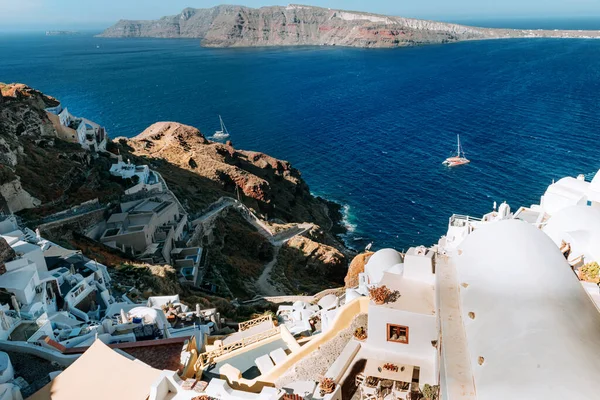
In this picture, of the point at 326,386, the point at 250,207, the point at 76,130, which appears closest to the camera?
the point at 326,386

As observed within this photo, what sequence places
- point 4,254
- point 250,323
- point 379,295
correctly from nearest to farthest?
point 379,295
point 250,323
point 4,254

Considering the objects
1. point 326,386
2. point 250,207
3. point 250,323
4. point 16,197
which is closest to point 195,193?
point 250,207

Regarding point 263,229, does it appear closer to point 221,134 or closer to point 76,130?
point 76,130

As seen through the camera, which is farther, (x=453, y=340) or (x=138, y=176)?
(x=138, y=176)

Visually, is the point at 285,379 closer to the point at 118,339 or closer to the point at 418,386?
the point at 418,386

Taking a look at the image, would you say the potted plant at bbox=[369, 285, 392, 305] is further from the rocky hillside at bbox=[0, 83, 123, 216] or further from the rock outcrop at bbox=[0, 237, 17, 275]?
the rocky hillside at bbox=[0, 83, 123, 216]

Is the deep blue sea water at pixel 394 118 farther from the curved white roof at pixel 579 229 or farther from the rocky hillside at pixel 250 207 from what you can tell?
the curved white roof at pixel 579 229

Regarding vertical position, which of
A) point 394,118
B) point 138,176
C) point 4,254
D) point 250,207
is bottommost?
point 250,207
